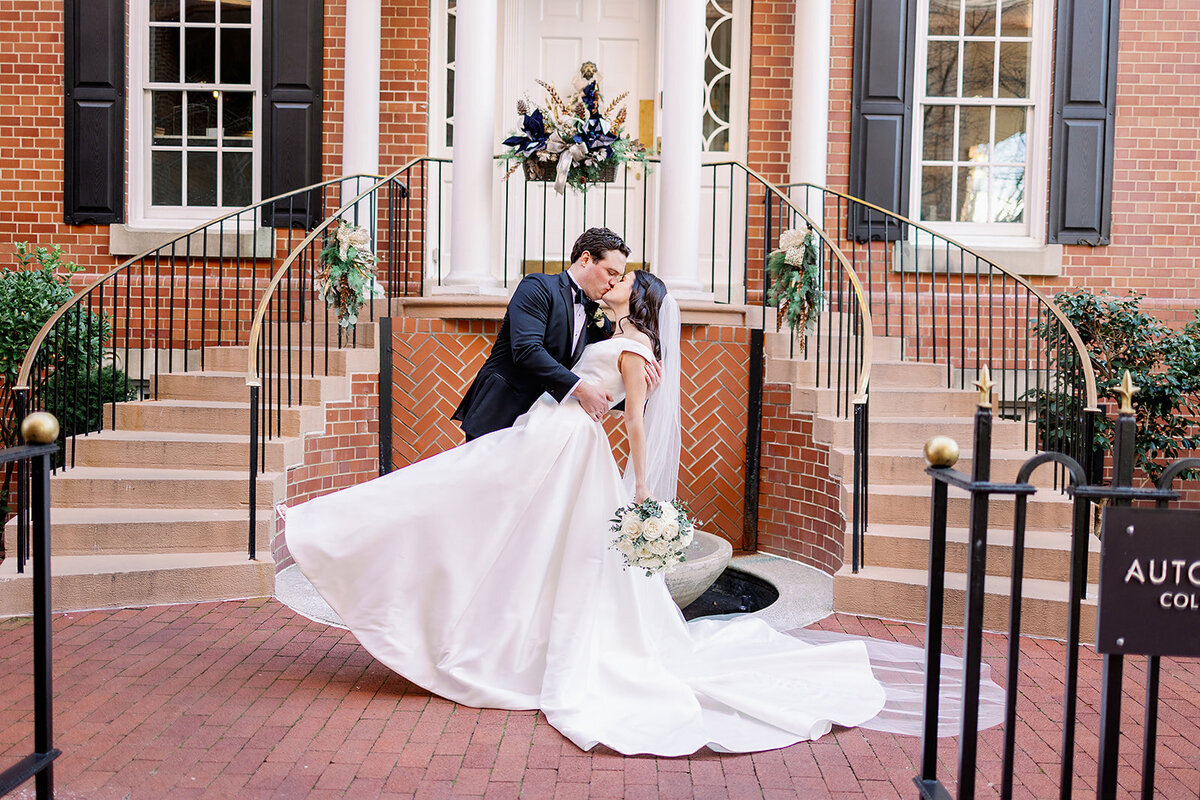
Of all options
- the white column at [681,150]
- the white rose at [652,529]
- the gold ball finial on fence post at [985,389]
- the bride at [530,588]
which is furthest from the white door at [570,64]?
the gold ball finial on fence post at [985,389]

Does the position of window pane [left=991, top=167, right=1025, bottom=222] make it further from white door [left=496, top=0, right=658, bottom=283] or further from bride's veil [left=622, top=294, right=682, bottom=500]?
bride's veil [left=622, top=294, right=682, bottom=500]

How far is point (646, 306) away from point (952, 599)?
2.44m

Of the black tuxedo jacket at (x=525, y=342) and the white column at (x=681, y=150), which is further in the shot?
the white column at (x=681, y=150)

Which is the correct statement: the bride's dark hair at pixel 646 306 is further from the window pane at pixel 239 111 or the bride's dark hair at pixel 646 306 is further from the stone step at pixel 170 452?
the window pane at pixel 239 111

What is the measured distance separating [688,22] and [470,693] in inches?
198

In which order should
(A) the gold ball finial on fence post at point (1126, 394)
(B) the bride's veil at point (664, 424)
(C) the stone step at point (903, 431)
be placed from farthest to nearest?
(C) the stone step at point (903, 431), (B) the bride's veil at point (664, 424), (A) the gold ball finial on fence post at point (1126, 394)

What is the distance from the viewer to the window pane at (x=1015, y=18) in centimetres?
841

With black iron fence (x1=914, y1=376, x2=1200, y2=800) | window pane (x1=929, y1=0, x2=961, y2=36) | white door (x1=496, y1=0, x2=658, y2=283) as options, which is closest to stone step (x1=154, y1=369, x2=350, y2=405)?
white door (x1=496, y1=0, x2=658, y2=283)

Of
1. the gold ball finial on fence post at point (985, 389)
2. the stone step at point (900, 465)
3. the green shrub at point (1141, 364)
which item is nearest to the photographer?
the gold ball finial on fence post at point (985, 389)

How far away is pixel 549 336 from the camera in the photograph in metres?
4.47

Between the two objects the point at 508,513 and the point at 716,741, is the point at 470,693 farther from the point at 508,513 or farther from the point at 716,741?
the point at 716,741

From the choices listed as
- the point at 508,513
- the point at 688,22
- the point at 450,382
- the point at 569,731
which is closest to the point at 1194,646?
the point at 569,731

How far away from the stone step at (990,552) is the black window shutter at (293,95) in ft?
16.9

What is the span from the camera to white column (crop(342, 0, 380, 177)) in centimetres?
799
